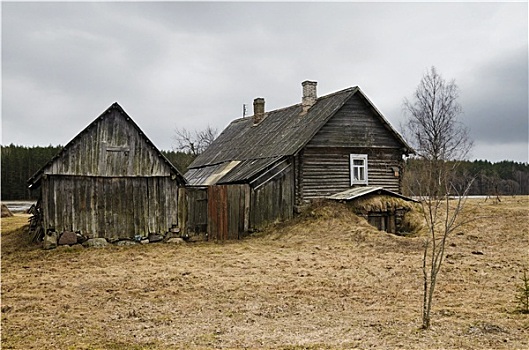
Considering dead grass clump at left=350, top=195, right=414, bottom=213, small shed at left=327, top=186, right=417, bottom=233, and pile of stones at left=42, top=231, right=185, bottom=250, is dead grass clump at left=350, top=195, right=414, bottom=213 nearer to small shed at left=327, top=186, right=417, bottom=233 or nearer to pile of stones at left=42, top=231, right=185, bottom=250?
small shed at left=327, top=186, right=417, bottom=233

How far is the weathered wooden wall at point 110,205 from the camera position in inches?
696

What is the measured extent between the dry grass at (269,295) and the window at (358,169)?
568 cm

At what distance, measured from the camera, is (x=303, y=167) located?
22.9 metres

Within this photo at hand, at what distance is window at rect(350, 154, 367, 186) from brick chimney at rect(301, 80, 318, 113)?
15.4 ft

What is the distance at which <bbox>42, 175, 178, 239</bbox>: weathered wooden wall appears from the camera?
17672mm

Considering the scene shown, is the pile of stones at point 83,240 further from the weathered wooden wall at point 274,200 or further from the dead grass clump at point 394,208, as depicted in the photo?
the dead grass clump at point 394,208

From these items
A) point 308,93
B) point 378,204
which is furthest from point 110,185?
point 308,93

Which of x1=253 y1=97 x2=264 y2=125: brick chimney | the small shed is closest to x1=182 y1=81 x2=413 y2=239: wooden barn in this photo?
the small shed

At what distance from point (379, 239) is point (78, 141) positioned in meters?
11.3

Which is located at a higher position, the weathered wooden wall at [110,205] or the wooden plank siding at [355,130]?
the wooden plank siding at [355,130]

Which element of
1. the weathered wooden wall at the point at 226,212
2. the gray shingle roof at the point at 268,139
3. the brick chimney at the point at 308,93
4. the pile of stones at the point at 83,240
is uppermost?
the brick chimney at the point at 308,93

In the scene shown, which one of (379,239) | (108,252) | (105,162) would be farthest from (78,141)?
(379,239)

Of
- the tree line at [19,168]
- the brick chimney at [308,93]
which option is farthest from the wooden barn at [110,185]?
the tree line at [19,168]

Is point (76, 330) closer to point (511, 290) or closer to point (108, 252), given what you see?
point (511, 290)
